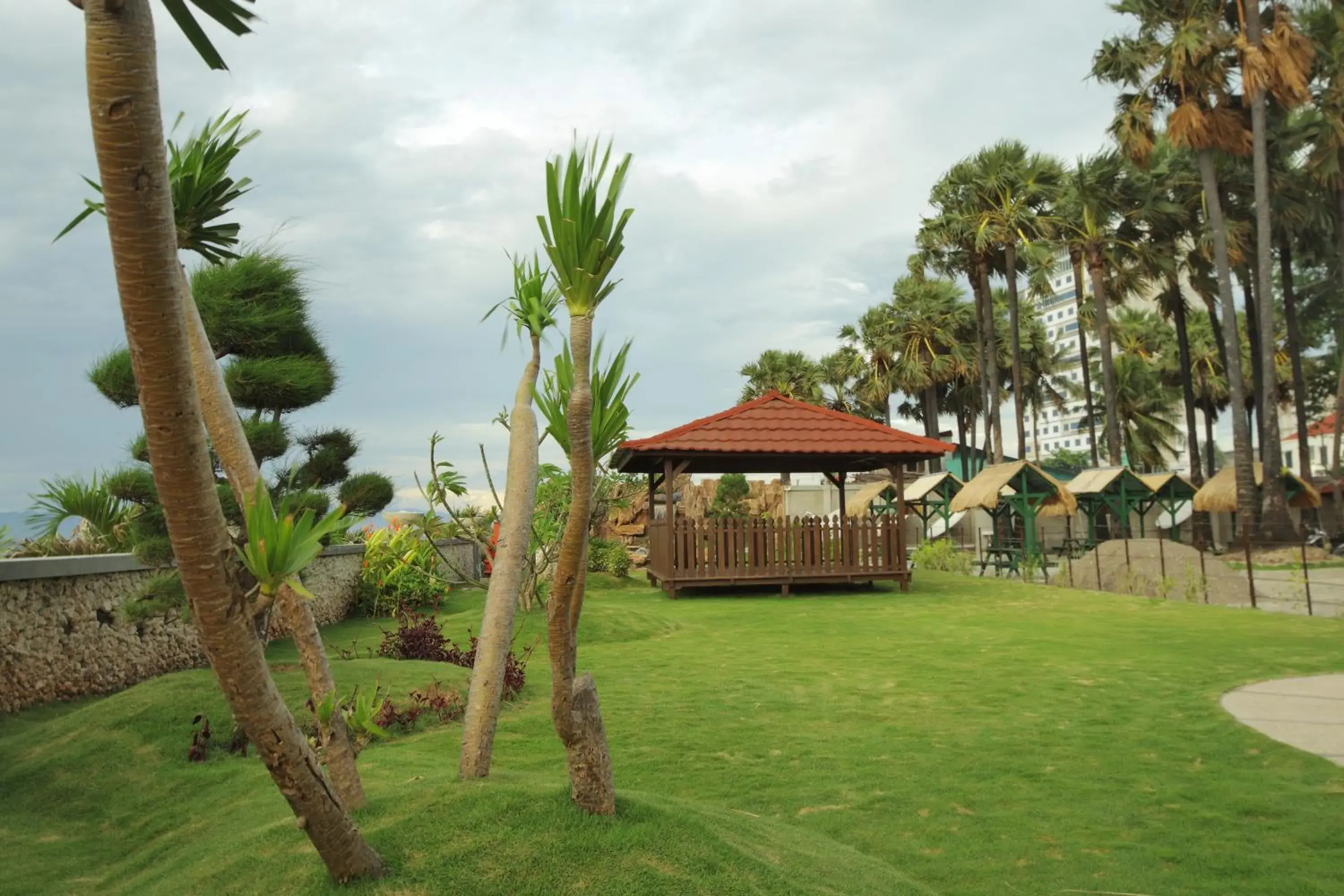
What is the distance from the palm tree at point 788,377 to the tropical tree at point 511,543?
135 ft

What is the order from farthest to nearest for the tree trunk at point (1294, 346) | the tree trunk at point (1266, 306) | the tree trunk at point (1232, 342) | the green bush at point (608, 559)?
the tree trunk at point (1294, 346)
the tree trunk at point (1232, 342)
the tree trunk at point (1266, 306)
the green bush at point (608, 559)

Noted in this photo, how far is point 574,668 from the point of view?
329cm

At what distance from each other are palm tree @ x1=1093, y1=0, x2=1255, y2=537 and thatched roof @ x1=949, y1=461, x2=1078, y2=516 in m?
6.02

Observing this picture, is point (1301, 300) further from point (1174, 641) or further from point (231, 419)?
point (231, 419)

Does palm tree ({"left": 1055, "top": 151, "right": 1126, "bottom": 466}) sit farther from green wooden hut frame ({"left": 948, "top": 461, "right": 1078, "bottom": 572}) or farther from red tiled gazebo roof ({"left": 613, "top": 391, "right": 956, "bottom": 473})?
red tiled gazebo roof ({"left": 613, "top": 391, "right": 956, "bottom": 473})

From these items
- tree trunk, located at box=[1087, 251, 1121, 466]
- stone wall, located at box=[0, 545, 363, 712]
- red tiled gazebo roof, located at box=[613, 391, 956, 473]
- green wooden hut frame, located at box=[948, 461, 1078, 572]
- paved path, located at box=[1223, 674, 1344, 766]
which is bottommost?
paved path, located at box=[1223, 674, 1344, 766]

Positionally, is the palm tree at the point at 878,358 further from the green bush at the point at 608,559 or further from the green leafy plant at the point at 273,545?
the green leafy plant at the point at 273,545

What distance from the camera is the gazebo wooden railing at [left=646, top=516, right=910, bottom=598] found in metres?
17.9

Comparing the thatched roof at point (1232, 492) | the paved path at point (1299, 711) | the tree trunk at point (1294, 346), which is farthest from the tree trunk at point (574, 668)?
the tree trunk at point (1294, 346)

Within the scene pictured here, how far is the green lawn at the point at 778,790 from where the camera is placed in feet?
10.5

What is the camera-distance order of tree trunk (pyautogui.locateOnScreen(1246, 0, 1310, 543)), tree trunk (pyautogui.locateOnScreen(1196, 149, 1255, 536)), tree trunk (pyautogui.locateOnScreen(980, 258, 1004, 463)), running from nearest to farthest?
tree trunk (pyautogui.locateOnScreen(1246, 0, 1310, 543)) < tree trunk (pyautogui.locateOnScreen(1196, 149, 1255, 536)) < tree trunk (pyautogui.locateOnScreen(980, 258, 1004, 463))

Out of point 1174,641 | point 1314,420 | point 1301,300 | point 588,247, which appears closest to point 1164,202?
point 1301,300

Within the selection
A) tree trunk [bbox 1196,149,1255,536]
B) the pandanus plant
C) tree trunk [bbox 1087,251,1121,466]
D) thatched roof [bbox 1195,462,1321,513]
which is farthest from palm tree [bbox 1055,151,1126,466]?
the pandanus plant

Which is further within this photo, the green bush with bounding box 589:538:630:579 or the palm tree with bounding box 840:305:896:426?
the palm tree with bounding box 840:305:896:426
